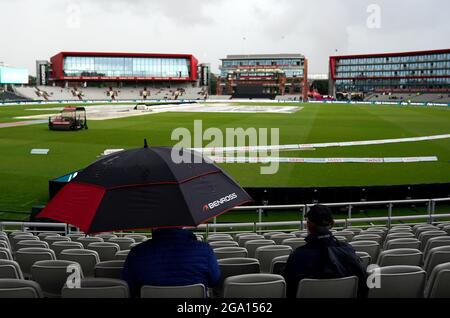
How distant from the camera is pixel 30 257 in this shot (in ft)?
19.0

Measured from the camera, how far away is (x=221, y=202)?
4746 mm

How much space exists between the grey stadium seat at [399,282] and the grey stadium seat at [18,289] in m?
2.80

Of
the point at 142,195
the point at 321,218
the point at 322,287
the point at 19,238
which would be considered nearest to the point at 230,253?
the point at 142,195

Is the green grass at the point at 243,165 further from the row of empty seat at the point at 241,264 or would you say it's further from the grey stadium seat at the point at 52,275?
the grey stadium seat at the point at 52,275

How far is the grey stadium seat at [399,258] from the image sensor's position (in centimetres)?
527

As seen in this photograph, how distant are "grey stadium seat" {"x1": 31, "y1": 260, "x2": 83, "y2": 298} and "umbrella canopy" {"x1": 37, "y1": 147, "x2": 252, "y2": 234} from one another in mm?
484

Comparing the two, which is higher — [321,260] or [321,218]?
[321,218]

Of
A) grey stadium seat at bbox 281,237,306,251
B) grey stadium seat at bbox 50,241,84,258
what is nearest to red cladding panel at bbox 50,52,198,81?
grey stadium seat at bbox 50,241,84,258

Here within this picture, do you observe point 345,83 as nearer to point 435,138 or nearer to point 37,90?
point 37,90

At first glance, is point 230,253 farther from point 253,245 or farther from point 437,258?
point 437,258

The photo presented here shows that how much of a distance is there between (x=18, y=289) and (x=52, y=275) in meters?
1.12

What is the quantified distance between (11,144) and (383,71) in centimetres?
15740
